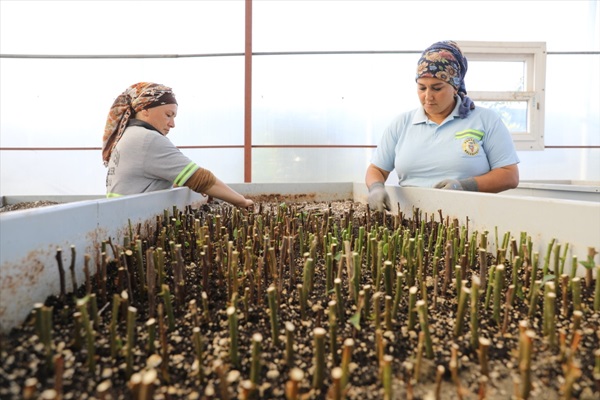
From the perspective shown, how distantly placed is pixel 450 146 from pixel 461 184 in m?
0.18

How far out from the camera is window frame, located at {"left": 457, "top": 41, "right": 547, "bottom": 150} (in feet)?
11.3

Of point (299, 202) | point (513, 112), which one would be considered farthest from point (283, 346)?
point (513, 112)

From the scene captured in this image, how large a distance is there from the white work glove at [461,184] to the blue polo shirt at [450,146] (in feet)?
0.30

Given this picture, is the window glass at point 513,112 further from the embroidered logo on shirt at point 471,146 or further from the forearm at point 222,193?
the forearm at point 222,193

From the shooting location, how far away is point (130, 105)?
5.25 ft

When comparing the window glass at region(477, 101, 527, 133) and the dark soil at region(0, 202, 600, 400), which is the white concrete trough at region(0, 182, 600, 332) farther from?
the window glass at region(477, 101, 527, 133)

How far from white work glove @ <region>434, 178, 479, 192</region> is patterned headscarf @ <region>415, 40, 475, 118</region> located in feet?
0.89

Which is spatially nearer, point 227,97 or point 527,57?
point 527,57

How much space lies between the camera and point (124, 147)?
1.49m

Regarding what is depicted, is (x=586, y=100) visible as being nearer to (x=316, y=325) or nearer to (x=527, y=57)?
(x=527, y=57)

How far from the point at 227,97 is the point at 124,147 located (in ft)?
8.01

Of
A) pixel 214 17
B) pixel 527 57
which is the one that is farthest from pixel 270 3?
pixel 527 57

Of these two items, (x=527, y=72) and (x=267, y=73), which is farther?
(x=267, y=73)

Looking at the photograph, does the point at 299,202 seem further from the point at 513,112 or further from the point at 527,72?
the point at 527,72
